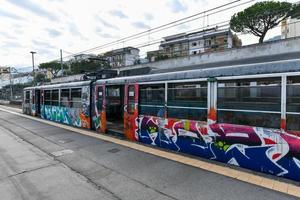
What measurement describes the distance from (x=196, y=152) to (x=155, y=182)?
2.01 m

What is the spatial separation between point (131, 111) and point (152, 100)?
1301mm

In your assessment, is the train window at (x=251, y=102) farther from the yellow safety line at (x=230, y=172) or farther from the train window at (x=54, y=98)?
the train window at (x=54, y=98)

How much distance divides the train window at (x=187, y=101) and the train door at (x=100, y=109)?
426cm

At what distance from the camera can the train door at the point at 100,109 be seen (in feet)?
35.1

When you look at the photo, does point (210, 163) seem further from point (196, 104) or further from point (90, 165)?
point (90, 165)

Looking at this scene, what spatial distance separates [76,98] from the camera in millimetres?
12664

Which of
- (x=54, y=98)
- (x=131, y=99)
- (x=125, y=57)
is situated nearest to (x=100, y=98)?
(x=131, y=99)

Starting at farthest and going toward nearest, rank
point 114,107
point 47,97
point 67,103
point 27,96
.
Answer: point 27,96 → point 47,97 → point 67,103 → point 114,107

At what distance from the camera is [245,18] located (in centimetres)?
3111

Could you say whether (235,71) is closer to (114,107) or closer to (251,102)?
(251,102)

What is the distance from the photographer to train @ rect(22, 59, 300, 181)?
4820mm

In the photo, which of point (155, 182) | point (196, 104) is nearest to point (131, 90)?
point (196, 104)

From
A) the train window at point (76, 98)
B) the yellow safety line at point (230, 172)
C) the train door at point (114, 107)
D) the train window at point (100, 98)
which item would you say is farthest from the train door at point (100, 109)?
the yellow safety line at point (230, 172)

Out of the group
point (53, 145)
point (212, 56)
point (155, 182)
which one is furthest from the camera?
point (212, 56)
